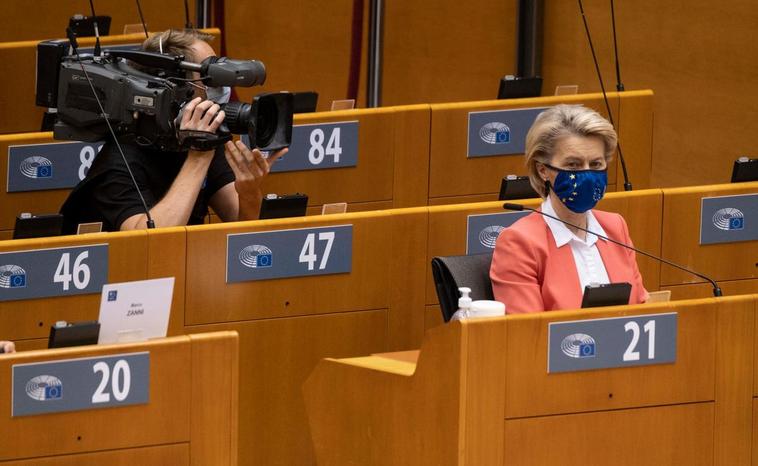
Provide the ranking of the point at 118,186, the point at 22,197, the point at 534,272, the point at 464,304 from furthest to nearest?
the point at 22,197
the point at 118,186
the point at 534,272
the point at 464,304

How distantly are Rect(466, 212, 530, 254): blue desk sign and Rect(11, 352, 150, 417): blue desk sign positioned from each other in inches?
57.2

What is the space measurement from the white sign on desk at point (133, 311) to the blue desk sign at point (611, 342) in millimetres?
859

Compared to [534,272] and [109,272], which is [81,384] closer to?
[109,272]

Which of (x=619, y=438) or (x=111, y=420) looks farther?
(x=619, y=438)

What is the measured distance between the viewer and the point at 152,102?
445 centimetres

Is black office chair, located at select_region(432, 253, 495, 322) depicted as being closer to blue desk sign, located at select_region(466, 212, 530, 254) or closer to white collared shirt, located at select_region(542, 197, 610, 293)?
white collared shirt, located at select_region(542, 197, 610, 293)

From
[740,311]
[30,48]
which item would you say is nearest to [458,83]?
[30,48]

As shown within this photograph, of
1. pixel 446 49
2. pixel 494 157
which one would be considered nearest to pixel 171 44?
pixel 494 157

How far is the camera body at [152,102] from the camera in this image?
14.7 ft

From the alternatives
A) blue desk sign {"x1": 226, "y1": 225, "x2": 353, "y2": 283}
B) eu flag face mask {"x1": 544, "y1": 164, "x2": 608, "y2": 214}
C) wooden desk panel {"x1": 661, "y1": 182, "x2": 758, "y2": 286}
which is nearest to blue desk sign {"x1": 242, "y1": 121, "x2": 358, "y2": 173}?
blue desk sign {"x1": 226, "y1": 225, "x2": 353, "y2": 283}

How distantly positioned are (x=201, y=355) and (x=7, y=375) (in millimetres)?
404

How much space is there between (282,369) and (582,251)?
868 mm

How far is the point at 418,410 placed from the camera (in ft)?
12.3

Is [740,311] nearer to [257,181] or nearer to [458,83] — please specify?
[257,181]
